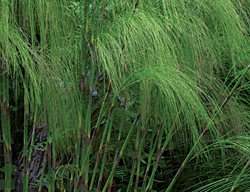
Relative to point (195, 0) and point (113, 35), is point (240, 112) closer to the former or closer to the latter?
point (195, 0)

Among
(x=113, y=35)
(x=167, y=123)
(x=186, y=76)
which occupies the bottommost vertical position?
(x=167, y=123)

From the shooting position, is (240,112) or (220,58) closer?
Answer: (220,58)

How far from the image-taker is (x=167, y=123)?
6.21 ft

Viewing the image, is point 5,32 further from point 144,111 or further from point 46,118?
point 144,111

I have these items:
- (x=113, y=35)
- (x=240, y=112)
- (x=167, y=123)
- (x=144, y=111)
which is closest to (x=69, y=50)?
(x=113, y=35)

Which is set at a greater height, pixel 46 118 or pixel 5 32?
pixel 5 32

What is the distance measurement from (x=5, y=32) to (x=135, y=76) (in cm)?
38

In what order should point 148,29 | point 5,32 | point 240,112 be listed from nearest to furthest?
point 5,32 → point 148,29 → point 240,112

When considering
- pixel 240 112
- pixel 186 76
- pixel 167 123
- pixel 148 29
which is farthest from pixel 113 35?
pixel 240 112

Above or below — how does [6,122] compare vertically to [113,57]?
below

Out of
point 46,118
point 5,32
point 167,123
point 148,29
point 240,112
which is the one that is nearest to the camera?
point 5,32

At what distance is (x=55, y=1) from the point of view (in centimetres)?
167

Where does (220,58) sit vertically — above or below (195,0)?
below

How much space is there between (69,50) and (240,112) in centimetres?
68
